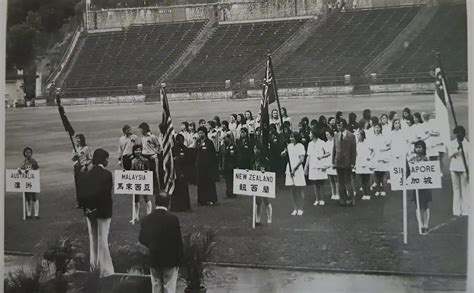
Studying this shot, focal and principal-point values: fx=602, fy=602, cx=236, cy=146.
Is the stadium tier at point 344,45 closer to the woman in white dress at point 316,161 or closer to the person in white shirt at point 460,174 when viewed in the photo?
the woman in white dress at point 316,161

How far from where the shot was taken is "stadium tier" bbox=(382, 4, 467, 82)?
75.8 inches

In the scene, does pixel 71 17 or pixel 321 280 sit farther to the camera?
pixel 71 17

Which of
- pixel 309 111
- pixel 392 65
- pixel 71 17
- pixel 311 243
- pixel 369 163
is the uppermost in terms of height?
pixel 71 17

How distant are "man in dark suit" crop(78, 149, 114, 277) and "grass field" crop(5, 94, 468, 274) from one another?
0.10 ft

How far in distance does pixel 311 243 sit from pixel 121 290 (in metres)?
0.66

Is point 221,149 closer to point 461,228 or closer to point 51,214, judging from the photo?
point 51,214

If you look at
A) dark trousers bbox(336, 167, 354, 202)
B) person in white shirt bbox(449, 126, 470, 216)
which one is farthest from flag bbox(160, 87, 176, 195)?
person in white shirt bbox(449, 126, 470, 216)

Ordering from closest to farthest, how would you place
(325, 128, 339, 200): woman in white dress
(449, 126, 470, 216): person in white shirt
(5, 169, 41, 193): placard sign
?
1. (449, 126, 470, 216): person in white shirt
2. (325, 128, 339, 200): woman in white dress
3. (5, 169, 41, 193): placard sign

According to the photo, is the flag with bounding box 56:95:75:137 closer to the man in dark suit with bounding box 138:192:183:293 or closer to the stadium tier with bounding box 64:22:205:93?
the stadium tier with bounding box 64:22:205:93

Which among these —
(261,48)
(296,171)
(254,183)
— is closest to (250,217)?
(254,183)

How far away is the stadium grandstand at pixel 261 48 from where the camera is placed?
1970mm

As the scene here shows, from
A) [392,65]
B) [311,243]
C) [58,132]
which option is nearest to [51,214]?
[58,132]

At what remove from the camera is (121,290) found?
2.03 metres

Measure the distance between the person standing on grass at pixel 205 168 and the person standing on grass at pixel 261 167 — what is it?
146mm
